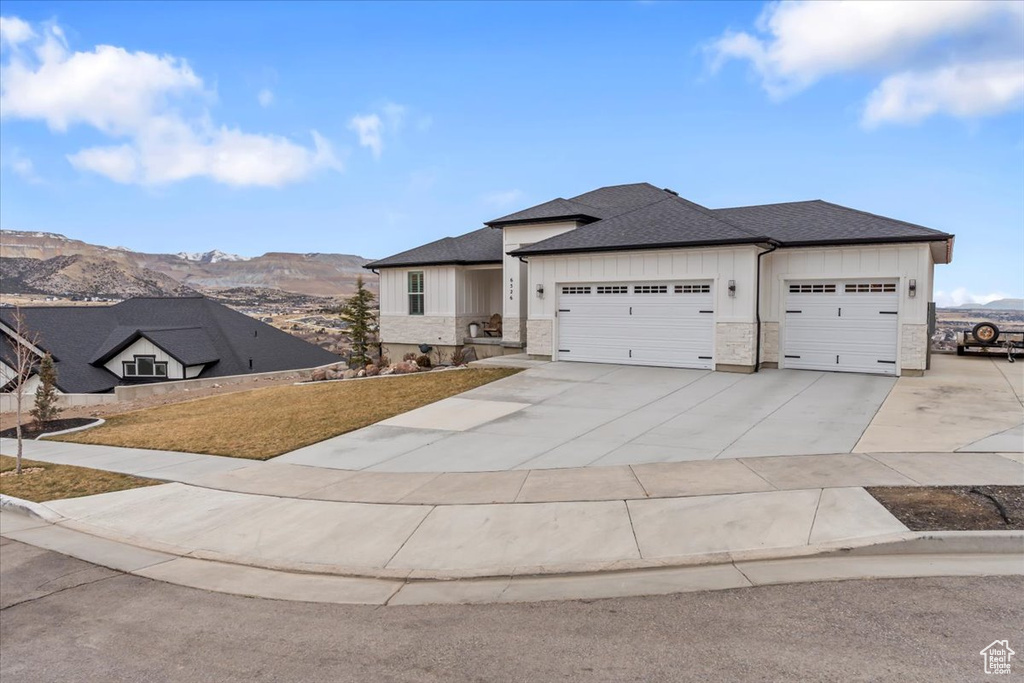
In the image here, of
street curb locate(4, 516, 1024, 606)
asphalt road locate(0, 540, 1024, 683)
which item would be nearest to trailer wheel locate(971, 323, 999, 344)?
street curb locate(4, 516, 1024, 606)

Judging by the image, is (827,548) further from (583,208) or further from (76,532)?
(583,208)

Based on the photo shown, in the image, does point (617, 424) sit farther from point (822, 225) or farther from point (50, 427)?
point (50, 427)

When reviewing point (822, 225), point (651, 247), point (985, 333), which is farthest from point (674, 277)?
point (985, 333)

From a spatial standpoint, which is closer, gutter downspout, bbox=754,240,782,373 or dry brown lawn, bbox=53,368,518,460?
dry brown lawn, bbox=53,368,518,460

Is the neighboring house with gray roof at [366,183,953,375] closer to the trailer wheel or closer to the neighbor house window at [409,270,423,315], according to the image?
the trailer wheel

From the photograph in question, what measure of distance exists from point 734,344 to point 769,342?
162 cm

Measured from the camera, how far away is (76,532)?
8.07 meters

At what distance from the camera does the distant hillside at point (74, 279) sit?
102312 mm

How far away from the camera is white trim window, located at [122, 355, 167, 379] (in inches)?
1330

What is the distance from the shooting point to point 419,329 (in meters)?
25.9

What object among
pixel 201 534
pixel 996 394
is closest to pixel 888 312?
pixel 996 394

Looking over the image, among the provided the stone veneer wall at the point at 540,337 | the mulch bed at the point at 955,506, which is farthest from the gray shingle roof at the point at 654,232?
the mulch bed at the point at 955,506

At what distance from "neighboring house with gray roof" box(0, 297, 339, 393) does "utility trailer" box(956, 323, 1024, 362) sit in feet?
111

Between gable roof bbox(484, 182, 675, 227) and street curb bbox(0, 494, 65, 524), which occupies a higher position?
gable roof bbox(484, 182, 675, 227)
